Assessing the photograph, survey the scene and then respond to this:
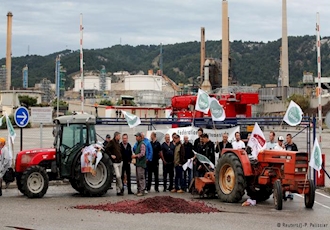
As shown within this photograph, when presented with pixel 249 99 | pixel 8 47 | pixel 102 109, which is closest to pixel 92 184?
pixel 249 99

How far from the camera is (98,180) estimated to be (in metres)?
16.5

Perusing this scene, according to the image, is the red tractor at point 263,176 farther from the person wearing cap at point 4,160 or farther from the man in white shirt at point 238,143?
the person wearing cap at point 4,160

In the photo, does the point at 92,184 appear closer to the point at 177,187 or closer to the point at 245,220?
the point at 177,187

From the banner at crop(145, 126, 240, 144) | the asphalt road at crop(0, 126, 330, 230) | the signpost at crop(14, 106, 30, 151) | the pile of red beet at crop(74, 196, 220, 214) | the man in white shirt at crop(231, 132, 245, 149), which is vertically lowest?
the asphalt road at crop(0, 126, 330, 230)

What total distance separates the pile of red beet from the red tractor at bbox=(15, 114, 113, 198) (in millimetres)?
2497

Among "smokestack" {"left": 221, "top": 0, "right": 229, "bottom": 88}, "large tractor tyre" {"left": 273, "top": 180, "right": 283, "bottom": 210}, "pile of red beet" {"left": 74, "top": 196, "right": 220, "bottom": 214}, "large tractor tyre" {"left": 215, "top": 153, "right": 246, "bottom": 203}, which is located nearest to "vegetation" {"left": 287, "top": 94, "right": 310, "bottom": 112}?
"smokestack" {"left": 221, "top": 0, "right": 229, "bottom": 88}

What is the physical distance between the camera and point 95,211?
42.7 feet

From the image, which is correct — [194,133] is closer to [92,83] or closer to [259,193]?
[259,193]

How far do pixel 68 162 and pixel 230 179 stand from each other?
4363 mm

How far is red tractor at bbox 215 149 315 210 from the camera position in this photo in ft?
45.9

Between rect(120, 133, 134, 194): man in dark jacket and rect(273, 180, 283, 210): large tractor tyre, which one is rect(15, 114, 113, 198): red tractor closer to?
rect(120, 133, 134, 194): man in dark jacket

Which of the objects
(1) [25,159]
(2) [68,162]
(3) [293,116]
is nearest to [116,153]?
(2) [68,162]

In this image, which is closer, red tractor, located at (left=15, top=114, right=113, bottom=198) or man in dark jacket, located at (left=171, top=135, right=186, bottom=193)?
red tractor, located at (left=15, top=114, right=113, bottom=198)

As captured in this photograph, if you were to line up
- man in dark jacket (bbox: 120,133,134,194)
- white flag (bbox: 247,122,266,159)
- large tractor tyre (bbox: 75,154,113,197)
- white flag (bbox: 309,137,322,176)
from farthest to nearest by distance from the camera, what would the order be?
man in dark jacket (bbox: 120,133,134,194)
large tractor tyre (bbox: 75,154,113,197)
white flag (bbox: 247,122,266,159)
white flag (bbox: 309,137,322,176)
